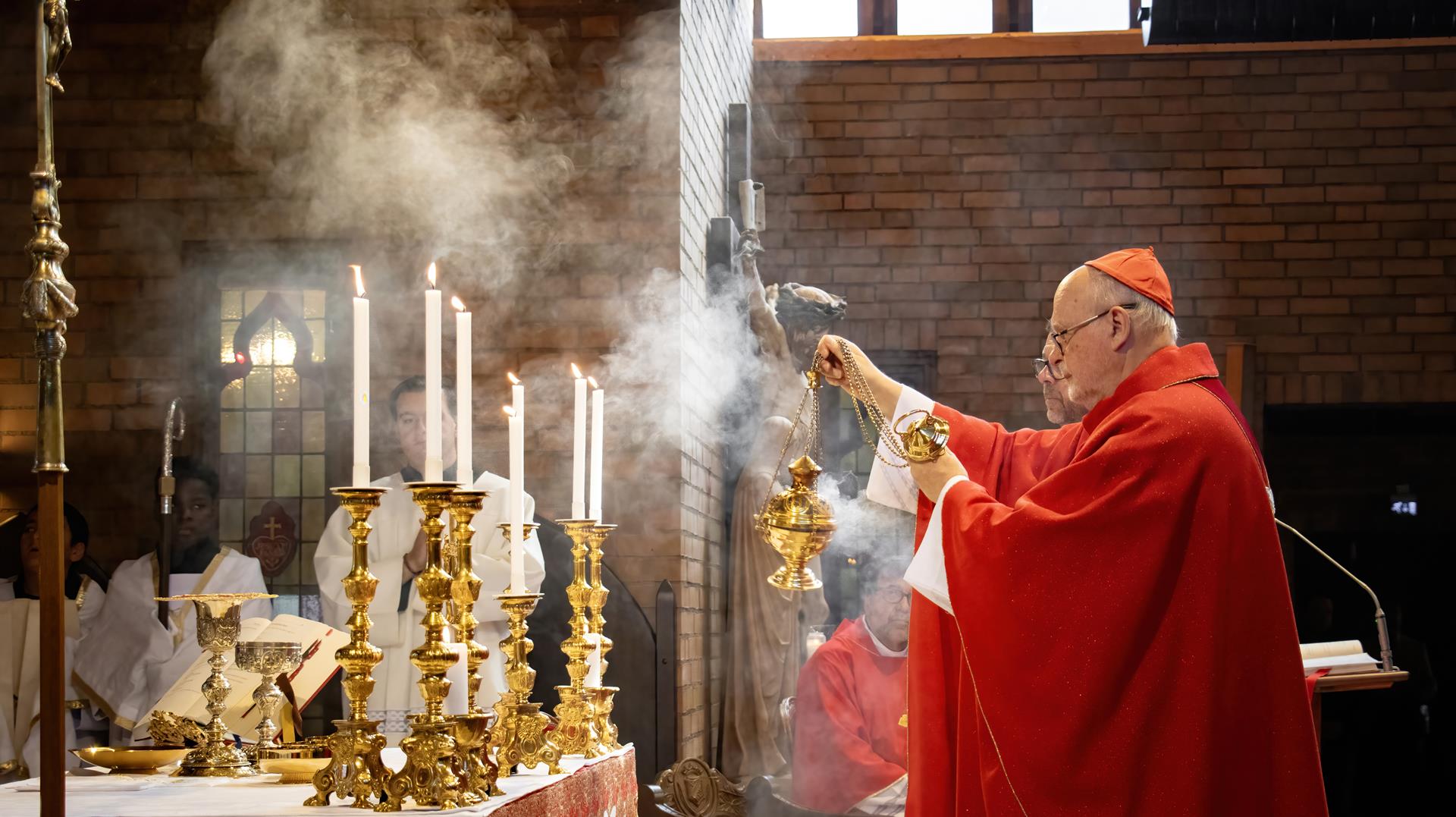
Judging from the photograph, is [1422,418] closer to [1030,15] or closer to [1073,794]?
[1030,15]

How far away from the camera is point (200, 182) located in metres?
6.04

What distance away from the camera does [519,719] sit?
275 cm

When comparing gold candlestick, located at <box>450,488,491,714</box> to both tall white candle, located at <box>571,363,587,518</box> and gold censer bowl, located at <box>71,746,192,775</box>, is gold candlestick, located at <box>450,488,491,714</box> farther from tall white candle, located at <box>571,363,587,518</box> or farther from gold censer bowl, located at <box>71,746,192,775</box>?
gold censer bowl, located at <box>71,746,192,775</box>

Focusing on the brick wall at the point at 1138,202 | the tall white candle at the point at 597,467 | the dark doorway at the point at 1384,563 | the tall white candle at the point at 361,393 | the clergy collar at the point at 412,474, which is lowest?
the dark doorway at the point at 1384,563

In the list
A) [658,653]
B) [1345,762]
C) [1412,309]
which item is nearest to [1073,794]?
[658,653]

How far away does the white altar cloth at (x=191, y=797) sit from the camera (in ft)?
6.54

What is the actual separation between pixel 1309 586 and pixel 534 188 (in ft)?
25.0

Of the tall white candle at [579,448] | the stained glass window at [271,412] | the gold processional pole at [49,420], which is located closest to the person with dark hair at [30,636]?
the stained glass window at [271,412]

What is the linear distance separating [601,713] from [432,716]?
4.11 feet

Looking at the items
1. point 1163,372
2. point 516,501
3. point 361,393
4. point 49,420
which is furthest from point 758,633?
point 49,420

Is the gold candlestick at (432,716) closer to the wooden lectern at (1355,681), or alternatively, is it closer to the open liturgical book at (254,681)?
the open liturgical book at (254,681)

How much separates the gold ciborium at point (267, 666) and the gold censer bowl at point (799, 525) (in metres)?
1.08

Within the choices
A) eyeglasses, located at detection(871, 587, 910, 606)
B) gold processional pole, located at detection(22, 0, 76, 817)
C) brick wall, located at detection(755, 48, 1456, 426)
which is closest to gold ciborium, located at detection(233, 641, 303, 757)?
gold processional pole, located at detection(22, 0, 76, 817)

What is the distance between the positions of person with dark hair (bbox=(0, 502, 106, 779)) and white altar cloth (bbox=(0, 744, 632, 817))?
11.0 feet
